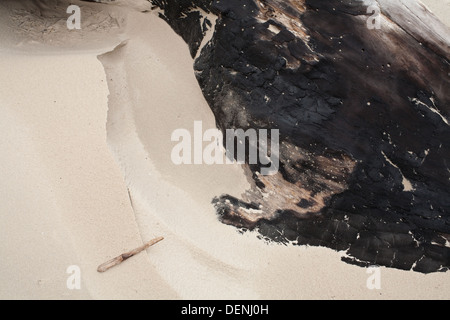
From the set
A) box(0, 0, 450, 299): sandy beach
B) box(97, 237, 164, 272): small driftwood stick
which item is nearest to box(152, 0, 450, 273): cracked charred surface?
box(0, 0, 450, 299): sandy beach

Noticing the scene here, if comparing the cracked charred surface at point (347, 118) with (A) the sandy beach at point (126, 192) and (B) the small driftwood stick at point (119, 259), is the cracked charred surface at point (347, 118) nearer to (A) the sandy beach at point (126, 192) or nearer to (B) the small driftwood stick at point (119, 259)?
(A) the sandy beach at point (126, 192)

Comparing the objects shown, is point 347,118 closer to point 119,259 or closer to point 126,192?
point 126,192

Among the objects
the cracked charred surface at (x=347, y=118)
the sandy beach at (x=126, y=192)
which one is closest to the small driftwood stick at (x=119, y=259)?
the sandy beach at (x=126, y=192)

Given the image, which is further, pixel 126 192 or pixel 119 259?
pixel 126 192

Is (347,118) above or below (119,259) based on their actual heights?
above

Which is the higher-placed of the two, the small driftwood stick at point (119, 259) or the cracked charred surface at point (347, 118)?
the cracked charred surface at point (347, 118)


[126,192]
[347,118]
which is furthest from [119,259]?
[347,118]

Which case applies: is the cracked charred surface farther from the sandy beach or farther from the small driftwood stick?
the small driftwood stick
